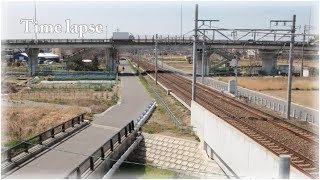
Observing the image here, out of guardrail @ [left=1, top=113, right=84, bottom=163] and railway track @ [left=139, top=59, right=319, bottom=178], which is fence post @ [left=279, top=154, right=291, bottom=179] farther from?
guardrail @ [left=1, top=113, right=84, bottom=163]

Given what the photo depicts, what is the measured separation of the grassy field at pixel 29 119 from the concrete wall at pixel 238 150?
10349 millimetres

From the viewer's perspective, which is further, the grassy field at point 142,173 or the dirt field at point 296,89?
the dirt field at point 296,89

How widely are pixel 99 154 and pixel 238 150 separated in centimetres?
535

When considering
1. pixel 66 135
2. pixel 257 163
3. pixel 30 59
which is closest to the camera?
pixel 257 163

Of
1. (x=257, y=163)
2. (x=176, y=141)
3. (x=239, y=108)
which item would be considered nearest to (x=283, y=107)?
(x=239, y=108)

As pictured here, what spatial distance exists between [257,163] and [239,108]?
15.3m

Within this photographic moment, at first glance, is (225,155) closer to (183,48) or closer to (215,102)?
(215,102)

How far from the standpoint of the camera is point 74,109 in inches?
1272

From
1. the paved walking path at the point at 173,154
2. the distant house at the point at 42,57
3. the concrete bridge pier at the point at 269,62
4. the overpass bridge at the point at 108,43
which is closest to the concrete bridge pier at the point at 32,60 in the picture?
the overpass bridge at the point at 108,43

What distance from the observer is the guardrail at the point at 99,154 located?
13766 millimetres

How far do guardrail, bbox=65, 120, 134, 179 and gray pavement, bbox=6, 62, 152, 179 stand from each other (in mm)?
566

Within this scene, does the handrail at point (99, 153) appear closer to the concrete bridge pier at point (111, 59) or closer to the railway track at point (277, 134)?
the railway track at point (277, 134)

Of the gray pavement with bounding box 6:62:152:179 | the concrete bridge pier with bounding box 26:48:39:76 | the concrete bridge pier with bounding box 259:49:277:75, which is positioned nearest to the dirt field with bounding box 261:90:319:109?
the gray pavement with bounding box 6:62:152:179

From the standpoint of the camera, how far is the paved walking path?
2067 cm
